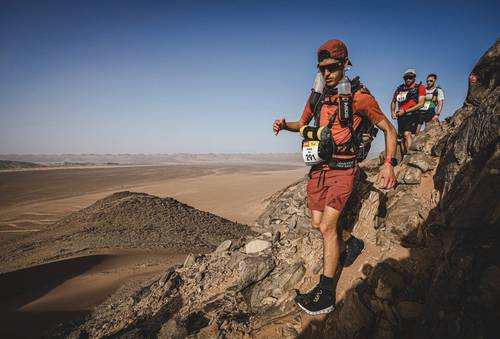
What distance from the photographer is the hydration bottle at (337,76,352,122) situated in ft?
9.70

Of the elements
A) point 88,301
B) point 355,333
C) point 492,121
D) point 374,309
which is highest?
point 492,121

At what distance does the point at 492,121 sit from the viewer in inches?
107

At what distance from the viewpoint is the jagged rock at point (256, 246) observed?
4954mm

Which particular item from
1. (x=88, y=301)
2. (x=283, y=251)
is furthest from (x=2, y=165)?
(x=283, y=251)

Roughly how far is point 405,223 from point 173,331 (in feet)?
11.7

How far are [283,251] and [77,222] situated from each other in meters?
13.1

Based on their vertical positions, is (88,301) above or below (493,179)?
below

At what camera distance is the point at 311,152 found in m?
3.22

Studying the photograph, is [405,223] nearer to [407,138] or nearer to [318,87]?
[318,87]

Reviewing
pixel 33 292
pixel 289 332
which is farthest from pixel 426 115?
pixel 33 292

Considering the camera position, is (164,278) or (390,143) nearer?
(390,143)

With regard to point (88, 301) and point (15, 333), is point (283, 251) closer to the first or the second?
point (88, 301)

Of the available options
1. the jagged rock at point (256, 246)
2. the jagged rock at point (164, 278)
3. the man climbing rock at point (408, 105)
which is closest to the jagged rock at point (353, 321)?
the jagged rock at point (256, 246)

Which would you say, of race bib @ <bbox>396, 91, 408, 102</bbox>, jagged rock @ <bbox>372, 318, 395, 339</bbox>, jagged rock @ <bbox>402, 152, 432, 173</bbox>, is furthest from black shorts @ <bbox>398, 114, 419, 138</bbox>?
jagged rock @ <bbox>372, 318, 395, 339</bbox>
